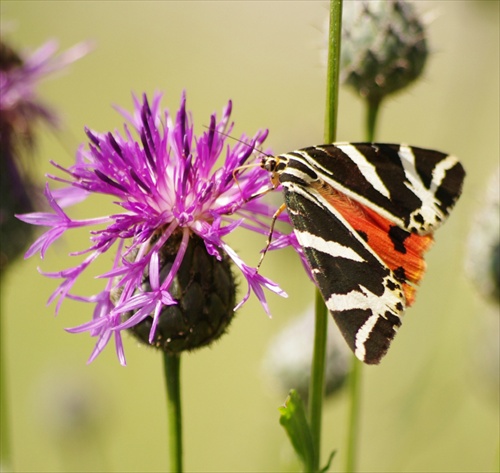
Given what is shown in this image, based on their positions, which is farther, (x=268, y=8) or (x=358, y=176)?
(x=268, y=8)

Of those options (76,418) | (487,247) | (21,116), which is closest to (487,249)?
(487,247)

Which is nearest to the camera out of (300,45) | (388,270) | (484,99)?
(388,270)

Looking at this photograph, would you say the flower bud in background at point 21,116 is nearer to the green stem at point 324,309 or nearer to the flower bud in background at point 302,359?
the flower bud in background at point 302,359

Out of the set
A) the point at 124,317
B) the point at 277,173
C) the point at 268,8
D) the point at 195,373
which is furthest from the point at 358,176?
the point at 268,8

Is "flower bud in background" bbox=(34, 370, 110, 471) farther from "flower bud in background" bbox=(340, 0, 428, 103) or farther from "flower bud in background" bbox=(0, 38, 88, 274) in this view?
"flower bud in background" bbox=(340, 0, 428, 103)

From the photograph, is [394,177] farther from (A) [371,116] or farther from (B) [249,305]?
(B) [249,305]

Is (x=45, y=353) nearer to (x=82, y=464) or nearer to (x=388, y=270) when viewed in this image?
(x=82, y=464)
